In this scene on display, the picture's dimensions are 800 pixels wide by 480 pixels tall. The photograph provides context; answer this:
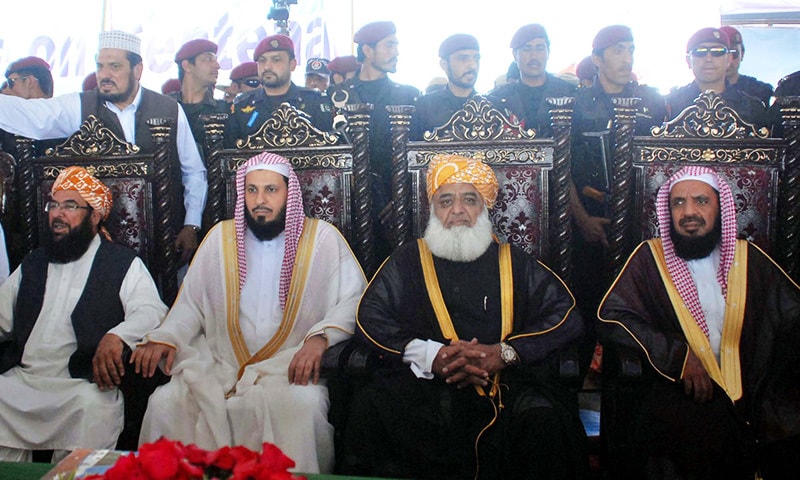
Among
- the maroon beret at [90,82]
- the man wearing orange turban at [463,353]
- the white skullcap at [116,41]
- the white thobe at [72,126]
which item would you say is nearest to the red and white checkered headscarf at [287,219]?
the man wearing orange turban at [463,353]

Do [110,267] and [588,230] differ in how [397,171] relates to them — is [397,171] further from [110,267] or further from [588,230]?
[110,267]

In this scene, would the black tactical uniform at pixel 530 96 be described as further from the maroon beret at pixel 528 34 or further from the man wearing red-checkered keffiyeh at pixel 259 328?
the man wearing red-checkered keffiyeh at pixel 259 328

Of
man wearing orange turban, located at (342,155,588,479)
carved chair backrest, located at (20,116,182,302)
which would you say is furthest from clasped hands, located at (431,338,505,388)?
carved chair backrest, located at (20,116,182,302)

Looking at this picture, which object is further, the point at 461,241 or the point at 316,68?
the point at 316,68

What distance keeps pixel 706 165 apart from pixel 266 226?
2.11m

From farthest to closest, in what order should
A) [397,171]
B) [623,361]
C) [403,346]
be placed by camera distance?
1. [397,171]
2. [403,346]
3. [623,361]

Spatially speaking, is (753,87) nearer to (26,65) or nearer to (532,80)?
(532,80)

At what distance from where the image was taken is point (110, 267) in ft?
11.5

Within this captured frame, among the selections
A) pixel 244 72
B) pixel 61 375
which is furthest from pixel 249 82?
pixel 61 375

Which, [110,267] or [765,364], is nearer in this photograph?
[765,364]

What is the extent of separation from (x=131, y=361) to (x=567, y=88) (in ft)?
9.56

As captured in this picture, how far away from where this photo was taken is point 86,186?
11.9ft

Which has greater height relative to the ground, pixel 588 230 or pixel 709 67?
pixel 709 67

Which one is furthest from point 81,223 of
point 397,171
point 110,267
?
point 397,171
